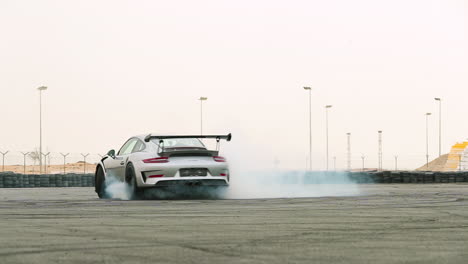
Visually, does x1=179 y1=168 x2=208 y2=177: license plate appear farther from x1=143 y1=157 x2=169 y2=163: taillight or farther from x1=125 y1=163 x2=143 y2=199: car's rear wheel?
x1=125 y1=163 x2=143 y2=199: car's rear wheel

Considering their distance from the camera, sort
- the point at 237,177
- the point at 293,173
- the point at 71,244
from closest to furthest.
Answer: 1. the point at 71,244
2. the point at 237,177
3. the point at 293,173

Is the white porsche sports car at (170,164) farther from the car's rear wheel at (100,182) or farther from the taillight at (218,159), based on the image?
the car's rear wheel at (100,182)

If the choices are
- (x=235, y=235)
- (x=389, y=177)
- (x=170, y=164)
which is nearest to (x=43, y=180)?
(x=389, y=177)

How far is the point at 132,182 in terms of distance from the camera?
632 inches

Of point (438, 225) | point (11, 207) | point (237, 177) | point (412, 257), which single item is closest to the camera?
point (412, 257)

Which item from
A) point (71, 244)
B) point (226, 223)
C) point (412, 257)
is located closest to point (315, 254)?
point (412, 257)

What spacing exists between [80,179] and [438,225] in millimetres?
27035

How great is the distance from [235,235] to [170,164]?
7.60 meters

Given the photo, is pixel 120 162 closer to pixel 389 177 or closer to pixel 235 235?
pixel 235 235

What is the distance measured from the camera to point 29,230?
8.92 meters

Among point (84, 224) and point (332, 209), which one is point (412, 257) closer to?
point (84, 224)

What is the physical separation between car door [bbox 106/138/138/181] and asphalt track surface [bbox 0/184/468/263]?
3925 millimetres

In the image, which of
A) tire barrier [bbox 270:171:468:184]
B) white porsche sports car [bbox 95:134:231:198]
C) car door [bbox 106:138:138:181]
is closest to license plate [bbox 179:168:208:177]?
white porsche sports car [bbox 95:134:231:198]

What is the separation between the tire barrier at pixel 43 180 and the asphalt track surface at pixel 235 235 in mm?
21312
